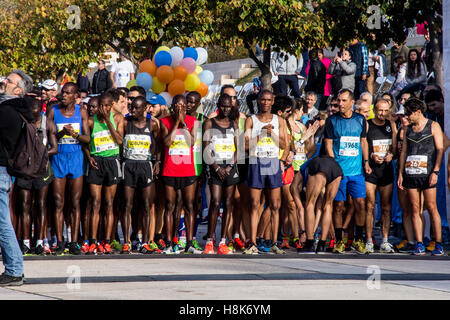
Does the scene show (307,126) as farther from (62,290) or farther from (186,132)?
(62,290)

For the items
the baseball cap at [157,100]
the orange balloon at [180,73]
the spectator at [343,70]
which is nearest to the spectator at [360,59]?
the spectator at [343,70]

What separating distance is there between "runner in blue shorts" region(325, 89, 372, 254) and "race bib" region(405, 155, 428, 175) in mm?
519

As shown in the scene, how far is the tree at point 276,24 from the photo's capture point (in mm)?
18531

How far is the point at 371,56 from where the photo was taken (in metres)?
22.8

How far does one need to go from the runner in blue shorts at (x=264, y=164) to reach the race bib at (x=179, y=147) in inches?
30.3

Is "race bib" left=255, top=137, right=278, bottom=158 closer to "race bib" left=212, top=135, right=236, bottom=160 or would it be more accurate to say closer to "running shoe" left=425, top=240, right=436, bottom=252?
"race bib" left=212, top=135, right=236, bottom=160

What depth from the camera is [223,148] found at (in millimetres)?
11227

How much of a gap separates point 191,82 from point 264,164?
5295mm

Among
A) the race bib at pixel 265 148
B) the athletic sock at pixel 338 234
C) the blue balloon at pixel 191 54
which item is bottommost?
the athletic sock at pixel 338 234

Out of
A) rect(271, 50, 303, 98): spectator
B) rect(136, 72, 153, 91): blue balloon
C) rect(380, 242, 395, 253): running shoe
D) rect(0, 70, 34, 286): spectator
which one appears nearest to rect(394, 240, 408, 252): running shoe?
rect(380, 242, 395, 253): running shoe

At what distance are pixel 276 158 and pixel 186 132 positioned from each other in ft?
3.88

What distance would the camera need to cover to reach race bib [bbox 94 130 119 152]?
1112 cm

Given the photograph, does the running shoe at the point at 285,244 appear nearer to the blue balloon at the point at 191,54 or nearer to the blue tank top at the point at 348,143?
the blue tank top at the point at 348,143
